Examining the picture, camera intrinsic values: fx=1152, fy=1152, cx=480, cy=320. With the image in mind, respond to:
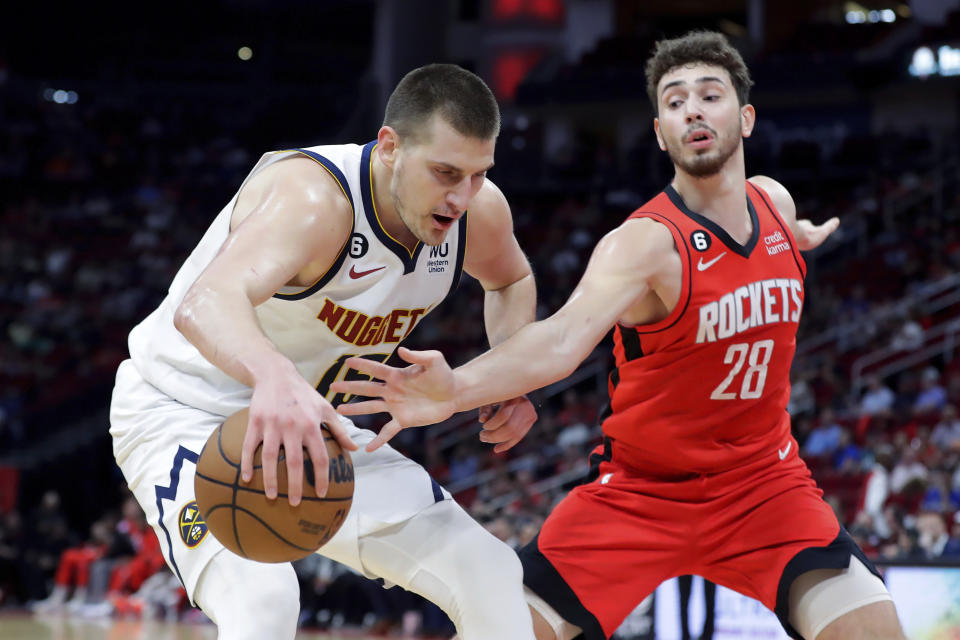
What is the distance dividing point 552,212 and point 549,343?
18557mm

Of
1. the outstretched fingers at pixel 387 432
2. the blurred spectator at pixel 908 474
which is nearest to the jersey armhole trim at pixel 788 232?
the outstretched fingers at pixel 387 432

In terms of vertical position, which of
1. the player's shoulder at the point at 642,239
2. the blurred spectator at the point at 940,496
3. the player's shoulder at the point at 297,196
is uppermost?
the player's shoulder at the point at 297,196

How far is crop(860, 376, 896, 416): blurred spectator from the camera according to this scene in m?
12.1

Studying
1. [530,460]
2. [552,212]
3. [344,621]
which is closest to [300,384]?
[344,621]

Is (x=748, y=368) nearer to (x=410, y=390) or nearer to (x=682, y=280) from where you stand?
(x=682, y=280)

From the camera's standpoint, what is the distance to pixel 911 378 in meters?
12.7

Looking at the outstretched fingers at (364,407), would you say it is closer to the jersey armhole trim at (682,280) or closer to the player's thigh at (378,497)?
the player's thigh at (378,497)

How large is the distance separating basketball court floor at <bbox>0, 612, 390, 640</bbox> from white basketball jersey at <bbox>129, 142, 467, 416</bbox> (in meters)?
7.82

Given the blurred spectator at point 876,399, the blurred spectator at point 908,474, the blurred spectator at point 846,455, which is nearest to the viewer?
the blurred spectator at point 908,474

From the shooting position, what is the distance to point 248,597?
3.27m

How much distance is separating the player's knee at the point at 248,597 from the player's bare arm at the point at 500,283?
845 mm

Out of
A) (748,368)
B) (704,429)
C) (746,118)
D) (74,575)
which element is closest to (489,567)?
(704,429)

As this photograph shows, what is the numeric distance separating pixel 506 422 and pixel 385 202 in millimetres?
853

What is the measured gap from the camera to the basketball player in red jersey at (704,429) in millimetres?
3910
